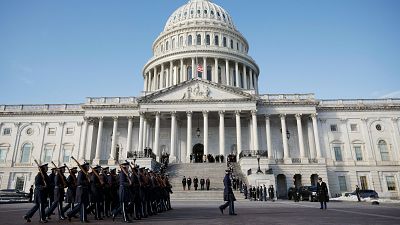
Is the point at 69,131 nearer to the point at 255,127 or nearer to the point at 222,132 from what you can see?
the point at 222,132

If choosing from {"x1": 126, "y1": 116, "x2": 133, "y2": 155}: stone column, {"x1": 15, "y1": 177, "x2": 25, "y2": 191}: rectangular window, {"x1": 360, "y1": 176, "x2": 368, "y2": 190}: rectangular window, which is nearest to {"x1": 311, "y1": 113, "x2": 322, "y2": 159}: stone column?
{"x1": 360, "y1": 176, "x2": 368, "y2": 190}: rectangular window

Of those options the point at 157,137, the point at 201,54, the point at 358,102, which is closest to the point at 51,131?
the point at 157,137

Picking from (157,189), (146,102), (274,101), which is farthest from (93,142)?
(157,189)

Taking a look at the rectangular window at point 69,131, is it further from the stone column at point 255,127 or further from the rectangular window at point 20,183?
the stone column at point 255,127

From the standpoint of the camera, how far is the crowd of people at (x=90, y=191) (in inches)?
458

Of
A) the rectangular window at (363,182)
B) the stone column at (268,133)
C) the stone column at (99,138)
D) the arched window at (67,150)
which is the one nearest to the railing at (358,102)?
the stone column at (268,133)

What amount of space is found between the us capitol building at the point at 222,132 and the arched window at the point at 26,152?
169mm

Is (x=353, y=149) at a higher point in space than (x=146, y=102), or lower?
lower

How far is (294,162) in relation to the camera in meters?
47.4

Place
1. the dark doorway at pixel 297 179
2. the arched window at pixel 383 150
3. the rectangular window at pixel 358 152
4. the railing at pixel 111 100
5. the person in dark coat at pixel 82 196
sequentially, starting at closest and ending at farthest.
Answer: the person in dark coat at pixel 82 196 < the dark doorway at pixel 297 179 < the arched window at pixel 383 150 < the rectangular window at pixel 358 152 < the railing at pixel 111 100

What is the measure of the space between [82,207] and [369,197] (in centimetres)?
3206

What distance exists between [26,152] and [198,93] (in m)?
31.2

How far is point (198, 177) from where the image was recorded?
126 ft

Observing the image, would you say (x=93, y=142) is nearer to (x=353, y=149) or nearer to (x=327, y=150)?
(x=327, y=150)
